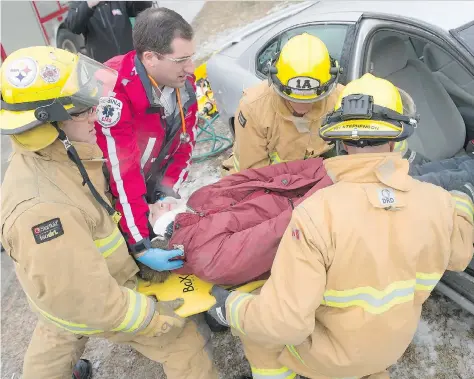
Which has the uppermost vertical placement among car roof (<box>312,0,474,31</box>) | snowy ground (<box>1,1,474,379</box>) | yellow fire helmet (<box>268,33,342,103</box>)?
car roof (<box>312,0,474,31</box>)

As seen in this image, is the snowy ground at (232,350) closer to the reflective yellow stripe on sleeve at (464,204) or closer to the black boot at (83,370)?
the black boot at (83,370)

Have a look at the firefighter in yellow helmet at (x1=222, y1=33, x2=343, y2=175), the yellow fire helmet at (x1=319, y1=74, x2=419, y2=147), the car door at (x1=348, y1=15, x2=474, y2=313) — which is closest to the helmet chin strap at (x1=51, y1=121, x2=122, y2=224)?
the yellow fire helmet at (x1=319, y1=74, x2=419, y2=147)

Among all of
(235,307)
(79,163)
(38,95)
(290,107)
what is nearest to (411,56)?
(290,107)

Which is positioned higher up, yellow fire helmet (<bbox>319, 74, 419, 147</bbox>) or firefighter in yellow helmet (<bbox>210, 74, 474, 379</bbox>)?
yellow fire helmet (<bbox>319, 74, 419, 147</bbox>)

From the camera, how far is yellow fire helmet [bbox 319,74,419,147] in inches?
59.9

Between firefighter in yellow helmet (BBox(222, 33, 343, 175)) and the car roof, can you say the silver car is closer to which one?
the car roof

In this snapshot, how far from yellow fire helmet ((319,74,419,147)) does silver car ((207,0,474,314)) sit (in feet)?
3.16

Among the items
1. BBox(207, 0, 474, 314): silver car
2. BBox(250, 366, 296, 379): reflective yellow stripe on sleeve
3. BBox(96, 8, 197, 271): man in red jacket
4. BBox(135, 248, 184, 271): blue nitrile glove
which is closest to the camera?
BBox(250, 366, 296, 379): reflective yellow stripe on sleeve

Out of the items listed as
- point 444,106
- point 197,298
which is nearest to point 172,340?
point 197,298

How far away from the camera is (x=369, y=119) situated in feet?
5.06

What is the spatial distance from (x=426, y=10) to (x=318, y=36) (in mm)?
756

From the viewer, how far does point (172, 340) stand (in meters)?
2.24

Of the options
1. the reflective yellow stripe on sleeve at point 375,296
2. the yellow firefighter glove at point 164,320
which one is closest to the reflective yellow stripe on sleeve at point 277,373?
the yellow firefighter glove at point 164,320

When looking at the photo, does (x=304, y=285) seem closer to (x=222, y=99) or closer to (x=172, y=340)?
(x=172, y=340)
